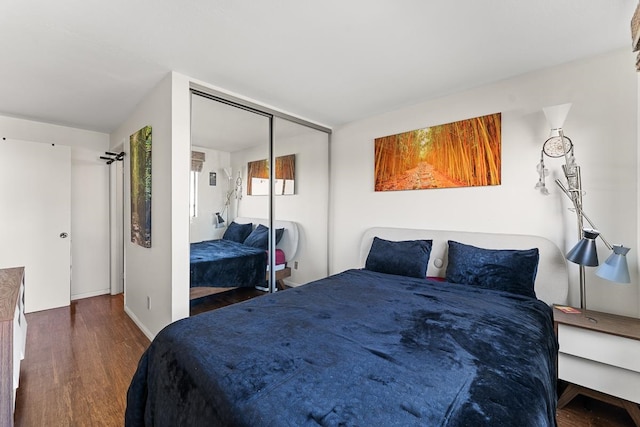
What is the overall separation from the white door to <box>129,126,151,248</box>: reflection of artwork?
4.18ft

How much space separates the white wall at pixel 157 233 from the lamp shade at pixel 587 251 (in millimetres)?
2950

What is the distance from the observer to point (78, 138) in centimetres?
386

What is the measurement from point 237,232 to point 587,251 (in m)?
2.83

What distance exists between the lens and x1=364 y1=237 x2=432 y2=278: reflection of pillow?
2.58 metres

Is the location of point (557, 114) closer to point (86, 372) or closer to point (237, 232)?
point (237, 232)

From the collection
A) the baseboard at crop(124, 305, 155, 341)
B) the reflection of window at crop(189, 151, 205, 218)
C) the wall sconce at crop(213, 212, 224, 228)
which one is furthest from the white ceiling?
the baseboard at crop(124, 305, 155, 341)

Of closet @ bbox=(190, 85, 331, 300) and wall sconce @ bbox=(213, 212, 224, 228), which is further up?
closet @ bbox=(190, 85, 331, 300)

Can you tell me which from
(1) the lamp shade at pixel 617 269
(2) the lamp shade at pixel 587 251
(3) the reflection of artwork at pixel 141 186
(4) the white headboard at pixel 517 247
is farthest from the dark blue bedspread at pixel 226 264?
(1) the lamp shade at pixel 617 269

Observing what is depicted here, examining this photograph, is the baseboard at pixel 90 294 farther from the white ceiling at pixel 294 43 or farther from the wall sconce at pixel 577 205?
the wall sconce at pixel 577 205

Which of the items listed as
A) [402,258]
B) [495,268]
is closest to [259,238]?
[402,258]

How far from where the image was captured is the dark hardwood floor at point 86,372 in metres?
1.72

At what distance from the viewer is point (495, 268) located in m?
2.22

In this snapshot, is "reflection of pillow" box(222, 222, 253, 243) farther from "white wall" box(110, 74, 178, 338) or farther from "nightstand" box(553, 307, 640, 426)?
"nightstand" box(553, 307, 640, 426)

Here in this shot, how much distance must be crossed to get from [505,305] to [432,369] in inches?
41.9
